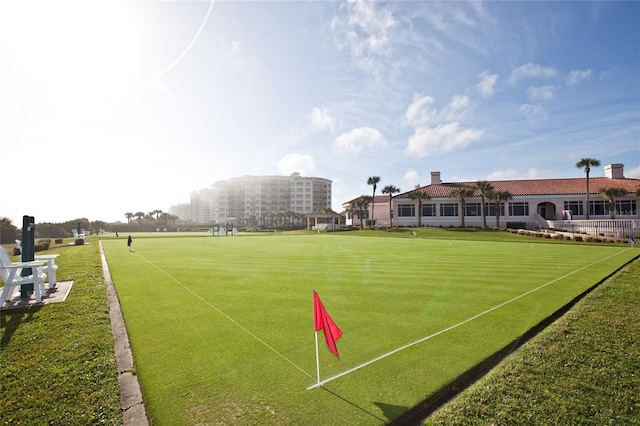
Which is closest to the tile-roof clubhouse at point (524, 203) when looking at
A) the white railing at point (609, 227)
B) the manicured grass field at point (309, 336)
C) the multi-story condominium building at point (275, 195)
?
the white railing at point (609, 227)

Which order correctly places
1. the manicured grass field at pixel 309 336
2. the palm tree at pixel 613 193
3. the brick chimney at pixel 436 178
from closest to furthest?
1. the manicured grass field at pixel 309 336
2. the palm tree at pixel 613 193
3. the brick chimney at pixel 436 178

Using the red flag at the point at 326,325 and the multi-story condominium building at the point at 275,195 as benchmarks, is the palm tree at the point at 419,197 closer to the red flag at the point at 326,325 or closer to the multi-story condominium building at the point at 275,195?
the red flag at the point at 326,325

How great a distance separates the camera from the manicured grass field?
3740 mm

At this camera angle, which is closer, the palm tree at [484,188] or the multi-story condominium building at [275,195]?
the palm tree at [484,188]

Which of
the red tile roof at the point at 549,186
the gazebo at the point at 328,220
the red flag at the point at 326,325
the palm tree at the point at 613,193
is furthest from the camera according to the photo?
the gazebo at the point at 328,220

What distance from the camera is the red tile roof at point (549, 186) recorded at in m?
55.6

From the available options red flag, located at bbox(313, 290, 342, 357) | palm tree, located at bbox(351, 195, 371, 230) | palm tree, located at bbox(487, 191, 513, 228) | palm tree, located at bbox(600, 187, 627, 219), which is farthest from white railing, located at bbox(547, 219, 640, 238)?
palm tree, located at bbox(351, 195, 371, 230)

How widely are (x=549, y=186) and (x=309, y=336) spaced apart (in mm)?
68730

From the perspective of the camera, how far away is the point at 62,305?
8.16 meters

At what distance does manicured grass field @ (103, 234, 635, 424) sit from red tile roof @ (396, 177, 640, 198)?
54.0 metres

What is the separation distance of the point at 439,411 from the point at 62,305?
9033 mm

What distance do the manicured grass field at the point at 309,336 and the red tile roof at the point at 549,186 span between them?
177 ft

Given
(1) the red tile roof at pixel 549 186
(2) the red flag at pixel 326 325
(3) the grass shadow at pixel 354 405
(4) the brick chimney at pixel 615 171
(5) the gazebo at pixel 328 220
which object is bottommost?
(3) the grass shadow at pixel 354 405

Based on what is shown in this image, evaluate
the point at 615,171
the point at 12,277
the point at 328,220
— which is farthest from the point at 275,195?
the point at 12,277
